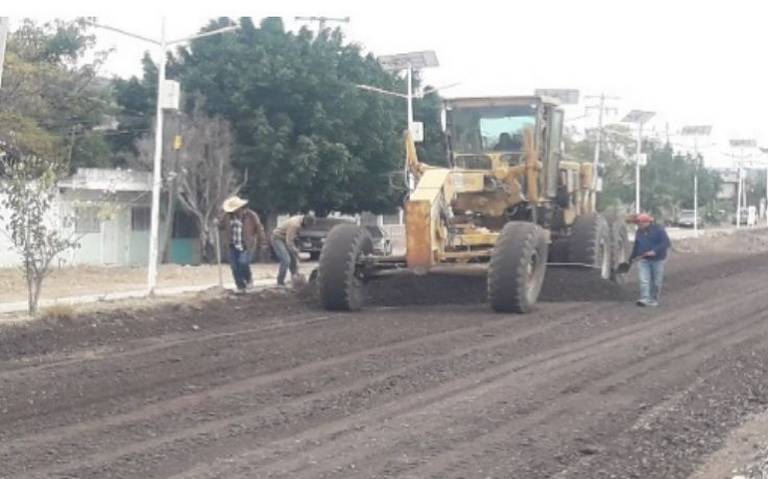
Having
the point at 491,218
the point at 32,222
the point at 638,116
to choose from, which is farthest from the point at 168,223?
the point at 638,116

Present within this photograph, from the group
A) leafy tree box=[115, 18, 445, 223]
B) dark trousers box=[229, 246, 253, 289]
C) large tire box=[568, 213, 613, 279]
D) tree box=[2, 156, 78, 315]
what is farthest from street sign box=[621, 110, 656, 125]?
tree box=[2, 156, 78, 315]

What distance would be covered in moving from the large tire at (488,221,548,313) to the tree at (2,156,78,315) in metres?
5.90

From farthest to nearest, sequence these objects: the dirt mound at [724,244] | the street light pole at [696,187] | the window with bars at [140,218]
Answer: the street light pole at [696,187] → the dirt mound at [724,244] → the window with bars at [140,218]

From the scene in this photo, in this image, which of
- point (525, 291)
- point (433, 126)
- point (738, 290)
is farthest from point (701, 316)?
point (433, 126)

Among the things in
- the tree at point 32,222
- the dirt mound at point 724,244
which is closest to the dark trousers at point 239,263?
the tree at point 32,222

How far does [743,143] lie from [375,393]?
82.2 m

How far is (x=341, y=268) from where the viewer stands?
54.4 ft

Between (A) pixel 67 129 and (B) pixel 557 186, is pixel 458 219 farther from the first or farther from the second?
(A) pixel 67 129

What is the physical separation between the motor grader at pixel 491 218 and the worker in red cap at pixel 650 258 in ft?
3.88

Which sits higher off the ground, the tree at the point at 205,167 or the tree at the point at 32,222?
the tree at the point at 205,167

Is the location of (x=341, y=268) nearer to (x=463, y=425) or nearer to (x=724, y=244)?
(x=463, y=425)

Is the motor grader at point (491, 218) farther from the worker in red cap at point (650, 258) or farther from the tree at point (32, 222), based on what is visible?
the tree at point (32, 222)

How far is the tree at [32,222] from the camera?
51.0ft

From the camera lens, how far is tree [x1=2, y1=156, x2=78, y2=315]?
1555cm
